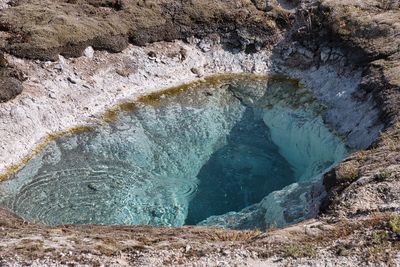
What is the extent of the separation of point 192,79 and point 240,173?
9868mm

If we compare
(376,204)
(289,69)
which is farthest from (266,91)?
(376,204)

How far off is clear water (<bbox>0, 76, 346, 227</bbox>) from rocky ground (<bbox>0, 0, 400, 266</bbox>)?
185cm

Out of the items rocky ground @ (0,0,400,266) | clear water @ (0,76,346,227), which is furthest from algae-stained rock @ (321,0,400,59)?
clear water @ (0,76,346,227)

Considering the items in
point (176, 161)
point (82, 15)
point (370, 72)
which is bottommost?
point (176, 161)

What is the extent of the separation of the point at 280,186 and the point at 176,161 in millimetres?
6004

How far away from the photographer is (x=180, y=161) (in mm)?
30625

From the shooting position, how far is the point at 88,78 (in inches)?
1366

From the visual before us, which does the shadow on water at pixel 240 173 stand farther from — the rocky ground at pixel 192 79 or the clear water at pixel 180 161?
the rocky ground at pixel 192 79

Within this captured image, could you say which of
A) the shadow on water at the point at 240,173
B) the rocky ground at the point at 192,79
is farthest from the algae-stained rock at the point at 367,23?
the shadow on water at the point at 240,173

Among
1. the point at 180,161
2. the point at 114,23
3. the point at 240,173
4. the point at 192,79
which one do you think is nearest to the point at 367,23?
the point at 192,79

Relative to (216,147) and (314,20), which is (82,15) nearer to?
(216,147)

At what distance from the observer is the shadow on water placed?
94.1 ft

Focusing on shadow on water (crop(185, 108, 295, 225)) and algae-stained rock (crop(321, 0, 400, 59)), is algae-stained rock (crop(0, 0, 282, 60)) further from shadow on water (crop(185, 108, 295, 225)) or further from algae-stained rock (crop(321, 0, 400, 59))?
shadow on water (crop(185, 108, 295, 225))

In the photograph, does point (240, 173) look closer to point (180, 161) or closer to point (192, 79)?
point (180, 161)
